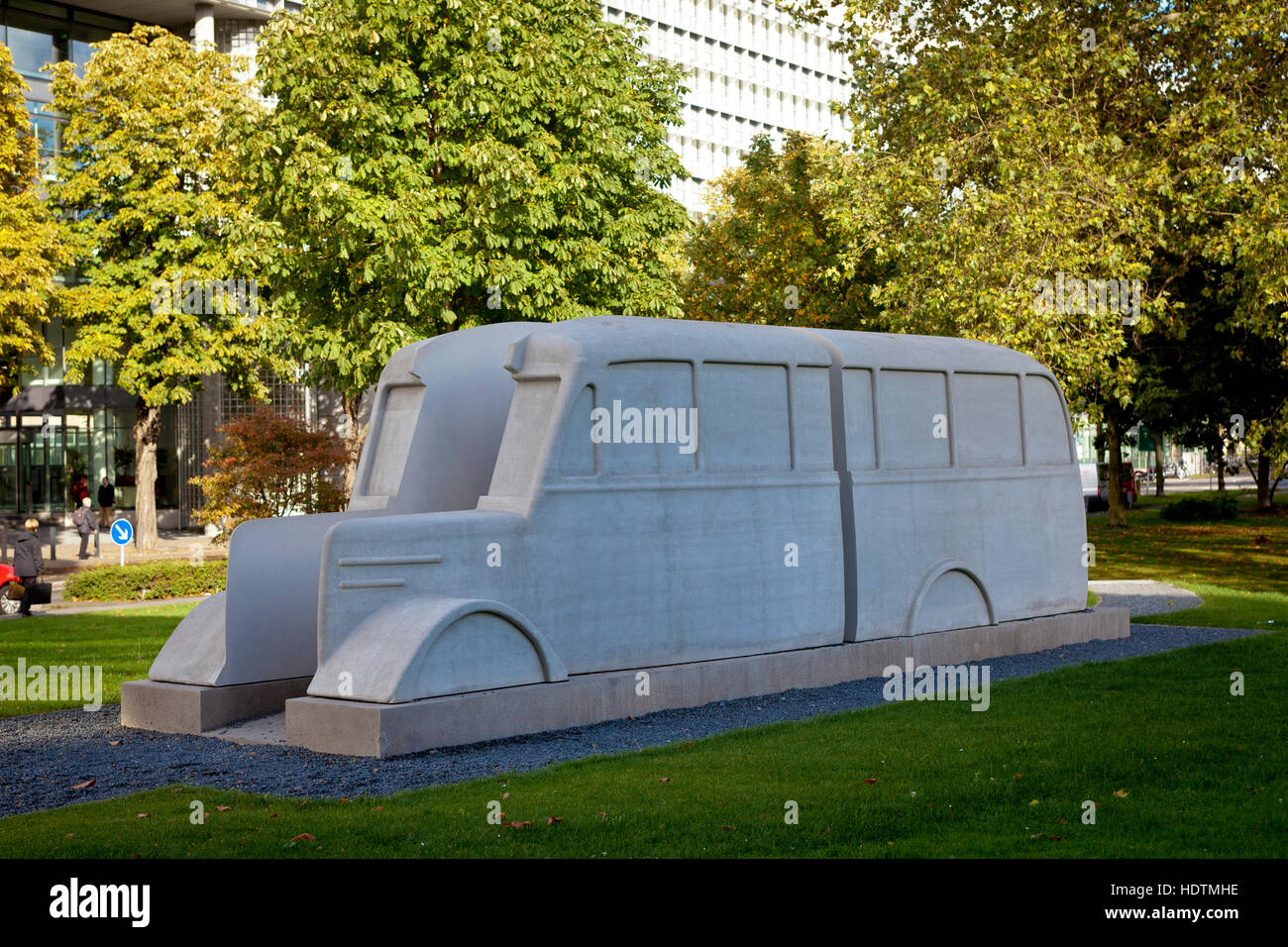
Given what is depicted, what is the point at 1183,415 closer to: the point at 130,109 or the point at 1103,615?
Result: the point at 1103,615

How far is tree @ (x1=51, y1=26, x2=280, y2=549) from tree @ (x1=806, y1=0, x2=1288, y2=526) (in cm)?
1826

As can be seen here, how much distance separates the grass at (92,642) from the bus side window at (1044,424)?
905cm

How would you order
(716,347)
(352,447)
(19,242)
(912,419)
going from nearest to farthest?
1. (716,347)
2. (912,419)
3. (352,447)
4. (19,242)

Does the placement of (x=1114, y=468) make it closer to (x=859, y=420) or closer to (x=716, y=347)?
(x=859, y=420)

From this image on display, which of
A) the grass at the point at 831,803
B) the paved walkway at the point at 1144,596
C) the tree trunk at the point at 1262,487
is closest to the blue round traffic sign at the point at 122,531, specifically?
the paved walkway at the point at 1144,596

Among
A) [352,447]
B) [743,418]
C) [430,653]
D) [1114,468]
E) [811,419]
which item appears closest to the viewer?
[430,653]

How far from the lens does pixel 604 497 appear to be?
10.7 meters

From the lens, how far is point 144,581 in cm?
2453

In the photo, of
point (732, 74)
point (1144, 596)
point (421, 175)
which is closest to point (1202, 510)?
point (1144, 596)

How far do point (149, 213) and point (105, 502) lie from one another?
33.2ft

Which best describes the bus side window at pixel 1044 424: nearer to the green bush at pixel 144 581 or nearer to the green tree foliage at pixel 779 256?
the green bush at pixel 144 581
